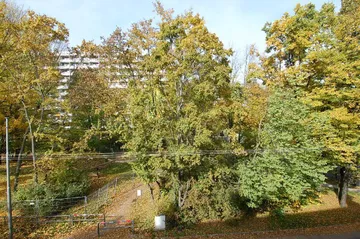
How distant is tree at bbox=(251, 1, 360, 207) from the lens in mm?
12188

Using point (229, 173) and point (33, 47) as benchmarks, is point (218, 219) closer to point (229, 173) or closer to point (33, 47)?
point (229, 173)

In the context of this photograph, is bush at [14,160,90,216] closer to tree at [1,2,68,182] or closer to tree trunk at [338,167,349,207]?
tree at [1,2,68,182]

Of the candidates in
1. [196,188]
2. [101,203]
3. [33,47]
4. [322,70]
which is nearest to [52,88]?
[33,47]

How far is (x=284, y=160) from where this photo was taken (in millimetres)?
11180

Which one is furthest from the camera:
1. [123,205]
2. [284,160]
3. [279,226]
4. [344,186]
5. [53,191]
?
[123,205]

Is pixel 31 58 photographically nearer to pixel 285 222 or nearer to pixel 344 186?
pixel 285 222

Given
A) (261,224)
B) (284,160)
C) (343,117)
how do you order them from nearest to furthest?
1. (284,160)
2. (343,117)
3. (261,224)

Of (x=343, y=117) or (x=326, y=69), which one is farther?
(x=326, y=69)

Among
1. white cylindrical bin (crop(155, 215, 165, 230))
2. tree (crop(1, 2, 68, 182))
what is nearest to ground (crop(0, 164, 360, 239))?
white cylindrical bin (crop(155, 215, 165, 230))

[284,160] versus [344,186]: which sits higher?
[284,160]

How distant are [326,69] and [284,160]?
6.04m

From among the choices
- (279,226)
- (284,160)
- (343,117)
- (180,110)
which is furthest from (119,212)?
(343,117)

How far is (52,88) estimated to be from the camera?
16141 mm

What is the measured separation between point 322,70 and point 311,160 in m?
5.73
